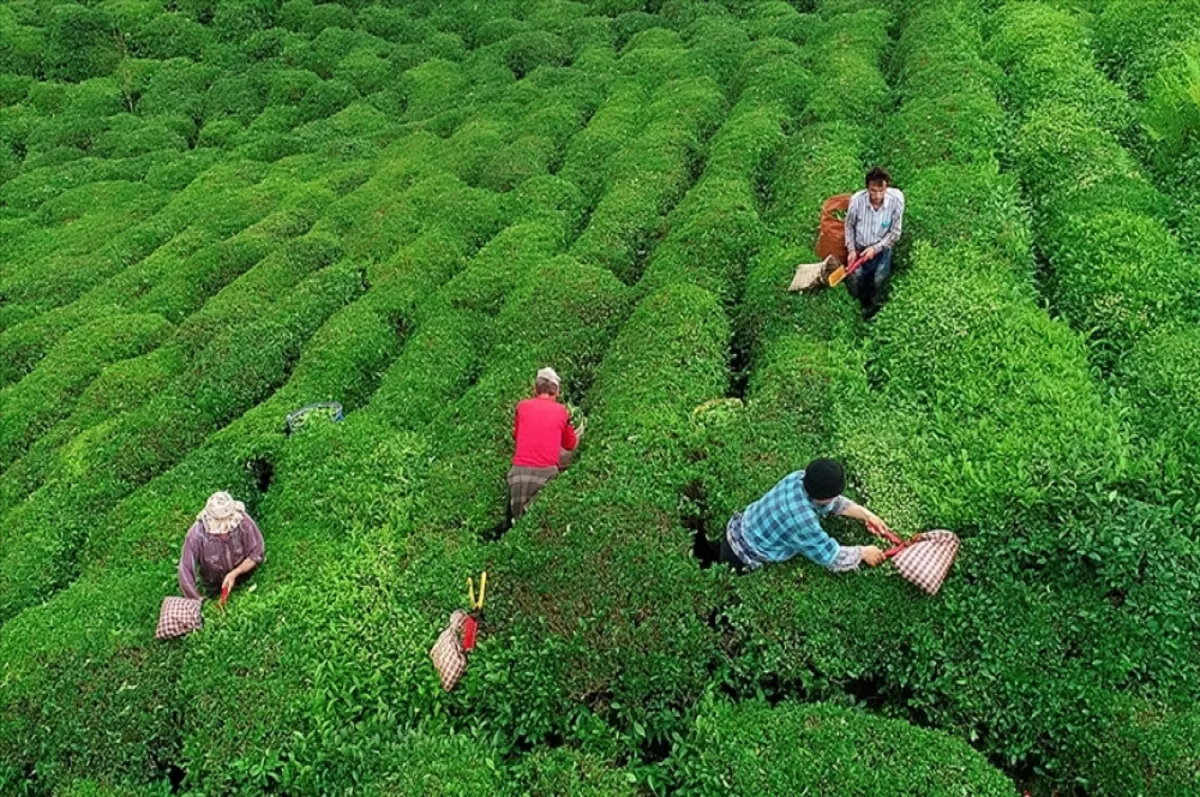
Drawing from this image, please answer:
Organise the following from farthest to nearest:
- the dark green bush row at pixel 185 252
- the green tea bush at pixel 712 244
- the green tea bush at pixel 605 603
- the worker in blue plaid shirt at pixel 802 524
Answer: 1. the dark green bush row at pixel 185 252
2. the green tea bush at pixel 712 244
3. the green tea bush at pixel 605 603
4. the worker in blue plaid shirt at pixel 802 524

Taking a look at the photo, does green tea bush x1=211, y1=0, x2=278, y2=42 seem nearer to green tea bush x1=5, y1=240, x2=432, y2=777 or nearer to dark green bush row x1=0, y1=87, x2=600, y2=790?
dark green bush row x1=0, y1=87, x2=600, y2=790

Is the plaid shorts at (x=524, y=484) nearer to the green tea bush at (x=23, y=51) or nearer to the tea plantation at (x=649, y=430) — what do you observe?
the tea plantation at (x=649, y=430)

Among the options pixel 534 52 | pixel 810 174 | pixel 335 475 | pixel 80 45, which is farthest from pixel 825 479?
pixel 80 45

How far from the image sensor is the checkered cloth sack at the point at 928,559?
34.8ft

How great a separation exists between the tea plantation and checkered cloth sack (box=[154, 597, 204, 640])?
197 mm

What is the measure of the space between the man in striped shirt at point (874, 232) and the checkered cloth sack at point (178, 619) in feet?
36.3

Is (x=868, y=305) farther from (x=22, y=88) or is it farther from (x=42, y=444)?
(x=22, y=88)

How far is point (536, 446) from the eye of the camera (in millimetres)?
13164

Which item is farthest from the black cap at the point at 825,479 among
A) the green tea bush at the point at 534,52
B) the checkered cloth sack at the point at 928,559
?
the green tea bush at the point at 534,52

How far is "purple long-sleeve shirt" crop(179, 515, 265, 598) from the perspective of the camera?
1211cm

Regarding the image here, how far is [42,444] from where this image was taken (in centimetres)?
1720

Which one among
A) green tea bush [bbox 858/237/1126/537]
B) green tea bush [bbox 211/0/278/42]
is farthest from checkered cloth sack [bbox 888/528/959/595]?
green tea bush [bbox 211/0/278/42]

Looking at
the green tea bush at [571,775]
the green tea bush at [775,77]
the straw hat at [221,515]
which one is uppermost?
the green tea bush at [775,77]

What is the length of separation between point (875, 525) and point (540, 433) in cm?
476
